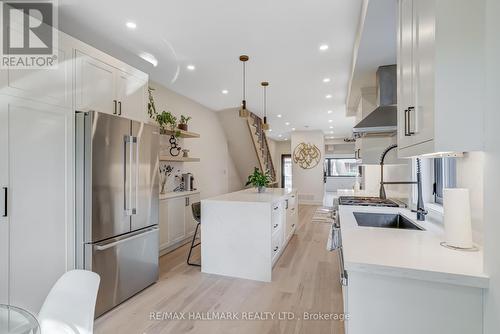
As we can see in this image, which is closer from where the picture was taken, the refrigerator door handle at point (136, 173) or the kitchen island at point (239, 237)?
the refrigerator door handle at point (136, 173)

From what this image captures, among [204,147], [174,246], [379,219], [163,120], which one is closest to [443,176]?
[379,219]

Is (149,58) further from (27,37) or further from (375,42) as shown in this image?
(375,42)

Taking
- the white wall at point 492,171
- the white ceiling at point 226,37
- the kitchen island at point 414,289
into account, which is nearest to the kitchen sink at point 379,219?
the kitchen island at point 414,289

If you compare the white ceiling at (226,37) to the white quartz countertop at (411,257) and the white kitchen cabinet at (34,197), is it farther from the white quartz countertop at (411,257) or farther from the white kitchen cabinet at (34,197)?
the white quartz countertop at (411,257)

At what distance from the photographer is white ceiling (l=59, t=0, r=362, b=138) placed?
2.32 meters

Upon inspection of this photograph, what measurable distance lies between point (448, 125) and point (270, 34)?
2.25m

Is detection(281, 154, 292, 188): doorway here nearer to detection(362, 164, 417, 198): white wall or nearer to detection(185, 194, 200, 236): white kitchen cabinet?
detection(362, 164, 417, 198): white wall

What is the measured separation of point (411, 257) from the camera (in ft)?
4.06

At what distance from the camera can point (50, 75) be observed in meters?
2.11

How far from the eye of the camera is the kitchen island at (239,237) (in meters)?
3.04

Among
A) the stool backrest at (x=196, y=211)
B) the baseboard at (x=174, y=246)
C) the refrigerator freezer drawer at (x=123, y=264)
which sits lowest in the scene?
the baseboard at (x=174, y=246)

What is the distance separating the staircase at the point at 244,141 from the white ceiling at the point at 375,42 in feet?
10.4

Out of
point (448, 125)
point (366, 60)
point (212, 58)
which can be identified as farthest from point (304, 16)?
point (448, 125)

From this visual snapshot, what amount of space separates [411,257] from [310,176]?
845cm
